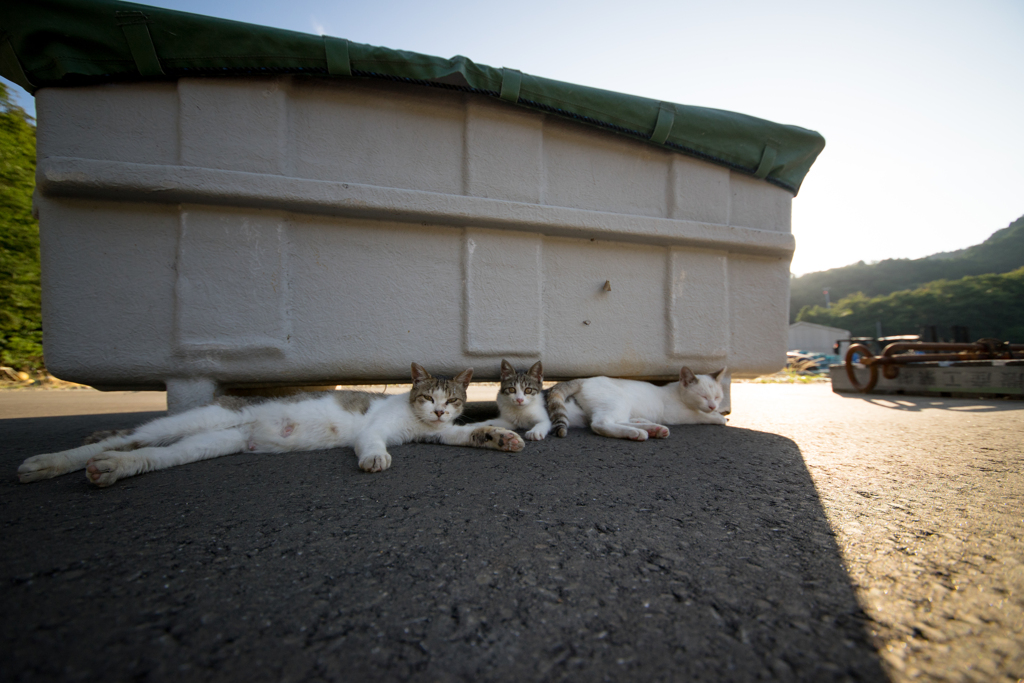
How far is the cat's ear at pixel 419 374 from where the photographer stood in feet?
7.71

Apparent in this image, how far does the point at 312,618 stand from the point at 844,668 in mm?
930

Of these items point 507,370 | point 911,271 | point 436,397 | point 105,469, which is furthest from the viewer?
point 911,271

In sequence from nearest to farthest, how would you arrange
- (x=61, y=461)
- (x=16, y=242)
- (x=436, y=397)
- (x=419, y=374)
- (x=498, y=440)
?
(x=61, y=461), (x=498, y=440), (x=436, y=397), (x=419, y=374), (x=16, y=242)

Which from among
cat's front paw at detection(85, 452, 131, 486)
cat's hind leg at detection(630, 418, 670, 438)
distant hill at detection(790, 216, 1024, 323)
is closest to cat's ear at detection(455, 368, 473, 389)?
cat's hind leg at detection(630, 418, 670, 438)

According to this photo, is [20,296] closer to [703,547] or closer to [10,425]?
[10,425]

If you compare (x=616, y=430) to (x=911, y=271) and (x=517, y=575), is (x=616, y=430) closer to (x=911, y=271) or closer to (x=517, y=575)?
(x=517, y=575)

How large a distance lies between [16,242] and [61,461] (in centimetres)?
813

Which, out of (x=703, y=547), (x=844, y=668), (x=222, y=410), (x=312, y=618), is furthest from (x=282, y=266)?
(x=844, y=668)

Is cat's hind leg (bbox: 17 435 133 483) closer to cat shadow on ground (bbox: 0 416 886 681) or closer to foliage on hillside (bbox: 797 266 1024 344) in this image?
cat shadow on ground (bbox: 0 416 886 681)

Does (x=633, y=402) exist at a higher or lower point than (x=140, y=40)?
lower

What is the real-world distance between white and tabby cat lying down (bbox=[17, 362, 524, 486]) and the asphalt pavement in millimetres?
84

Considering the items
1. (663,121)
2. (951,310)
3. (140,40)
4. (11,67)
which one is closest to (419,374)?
(140,40)

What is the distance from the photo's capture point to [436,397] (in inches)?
89.8

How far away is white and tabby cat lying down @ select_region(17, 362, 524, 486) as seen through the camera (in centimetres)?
155
